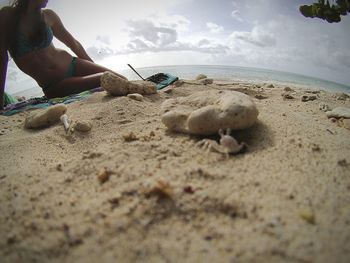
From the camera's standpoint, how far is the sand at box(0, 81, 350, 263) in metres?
1.02

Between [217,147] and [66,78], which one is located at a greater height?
[66,78]

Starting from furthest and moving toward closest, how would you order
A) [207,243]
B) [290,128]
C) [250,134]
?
1. [290,128]
2. [250,134]
3. [207,243]

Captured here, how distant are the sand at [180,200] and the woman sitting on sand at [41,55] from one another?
6.93ft

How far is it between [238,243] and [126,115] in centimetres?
220

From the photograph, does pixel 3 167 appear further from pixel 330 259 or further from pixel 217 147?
pixel 330 259

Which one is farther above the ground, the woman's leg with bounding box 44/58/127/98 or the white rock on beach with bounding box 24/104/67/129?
the woman's leg with bounding box 44/58/127/98

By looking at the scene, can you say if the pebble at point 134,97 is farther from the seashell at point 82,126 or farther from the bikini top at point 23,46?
the bikini top at point 23,46

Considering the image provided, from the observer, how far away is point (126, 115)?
9.39 feet

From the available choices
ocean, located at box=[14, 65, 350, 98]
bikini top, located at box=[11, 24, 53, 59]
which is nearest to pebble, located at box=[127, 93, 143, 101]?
bikini top, located at box=[11, 24, 53, 59]

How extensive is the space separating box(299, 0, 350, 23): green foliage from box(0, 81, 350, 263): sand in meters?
2.51

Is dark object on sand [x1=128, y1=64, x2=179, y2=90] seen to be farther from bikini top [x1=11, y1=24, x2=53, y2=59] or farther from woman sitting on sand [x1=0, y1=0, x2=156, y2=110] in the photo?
bikini top [x1=11, y1=24, x2=53, y2=59]

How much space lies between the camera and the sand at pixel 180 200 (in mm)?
1021

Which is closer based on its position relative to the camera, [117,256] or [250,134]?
[117,256]

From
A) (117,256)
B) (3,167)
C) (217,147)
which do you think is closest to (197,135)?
(217,147)
